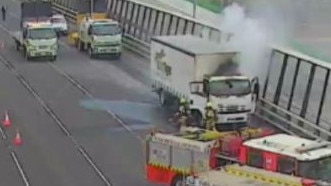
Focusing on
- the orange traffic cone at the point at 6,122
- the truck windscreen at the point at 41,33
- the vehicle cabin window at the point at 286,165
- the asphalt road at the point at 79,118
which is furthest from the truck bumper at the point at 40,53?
the vehicle cabin window at the point at 286,165

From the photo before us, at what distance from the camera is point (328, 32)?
227 ft

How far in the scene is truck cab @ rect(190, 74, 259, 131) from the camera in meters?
36.4

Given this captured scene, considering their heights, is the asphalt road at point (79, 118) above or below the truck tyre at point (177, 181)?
below

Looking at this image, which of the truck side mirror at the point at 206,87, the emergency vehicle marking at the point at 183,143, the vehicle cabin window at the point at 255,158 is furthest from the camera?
the truck side mirror at the point at 206,87

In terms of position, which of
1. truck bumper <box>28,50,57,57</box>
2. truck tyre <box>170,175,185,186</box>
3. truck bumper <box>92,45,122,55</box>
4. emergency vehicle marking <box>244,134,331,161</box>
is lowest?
truck bumper <box>28,50,57,57</box>

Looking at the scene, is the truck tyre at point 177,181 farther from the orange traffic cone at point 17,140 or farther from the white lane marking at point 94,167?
the orange traffic cone at point 17,140

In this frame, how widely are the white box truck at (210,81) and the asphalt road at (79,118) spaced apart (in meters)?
1.42

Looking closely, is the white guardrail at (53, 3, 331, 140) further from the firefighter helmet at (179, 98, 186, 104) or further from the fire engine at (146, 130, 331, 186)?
the fire engine at (146, 130, 331, 186)

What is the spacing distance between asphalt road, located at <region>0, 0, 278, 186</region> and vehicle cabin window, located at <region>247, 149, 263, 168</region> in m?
4.56

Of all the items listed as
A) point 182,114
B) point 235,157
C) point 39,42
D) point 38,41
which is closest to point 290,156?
point 235,157

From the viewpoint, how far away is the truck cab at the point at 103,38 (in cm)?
5569

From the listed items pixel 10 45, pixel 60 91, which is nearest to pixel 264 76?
pixel 60 91

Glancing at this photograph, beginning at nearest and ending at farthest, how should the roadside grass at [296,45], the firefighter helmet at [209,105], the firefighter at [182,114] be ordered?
the firefighter helmet at [209,105], the firefighter at [182,114], the roadside grass at [296,45]

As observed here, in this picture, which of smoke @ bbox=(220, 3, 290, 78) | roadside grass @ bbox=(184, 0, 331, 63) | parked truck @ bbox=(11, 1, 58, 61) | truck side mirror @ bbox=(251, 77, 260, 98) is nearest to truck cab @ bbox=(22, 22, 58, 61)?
parked truck @ bbox=(11, 1, 58, 61)
